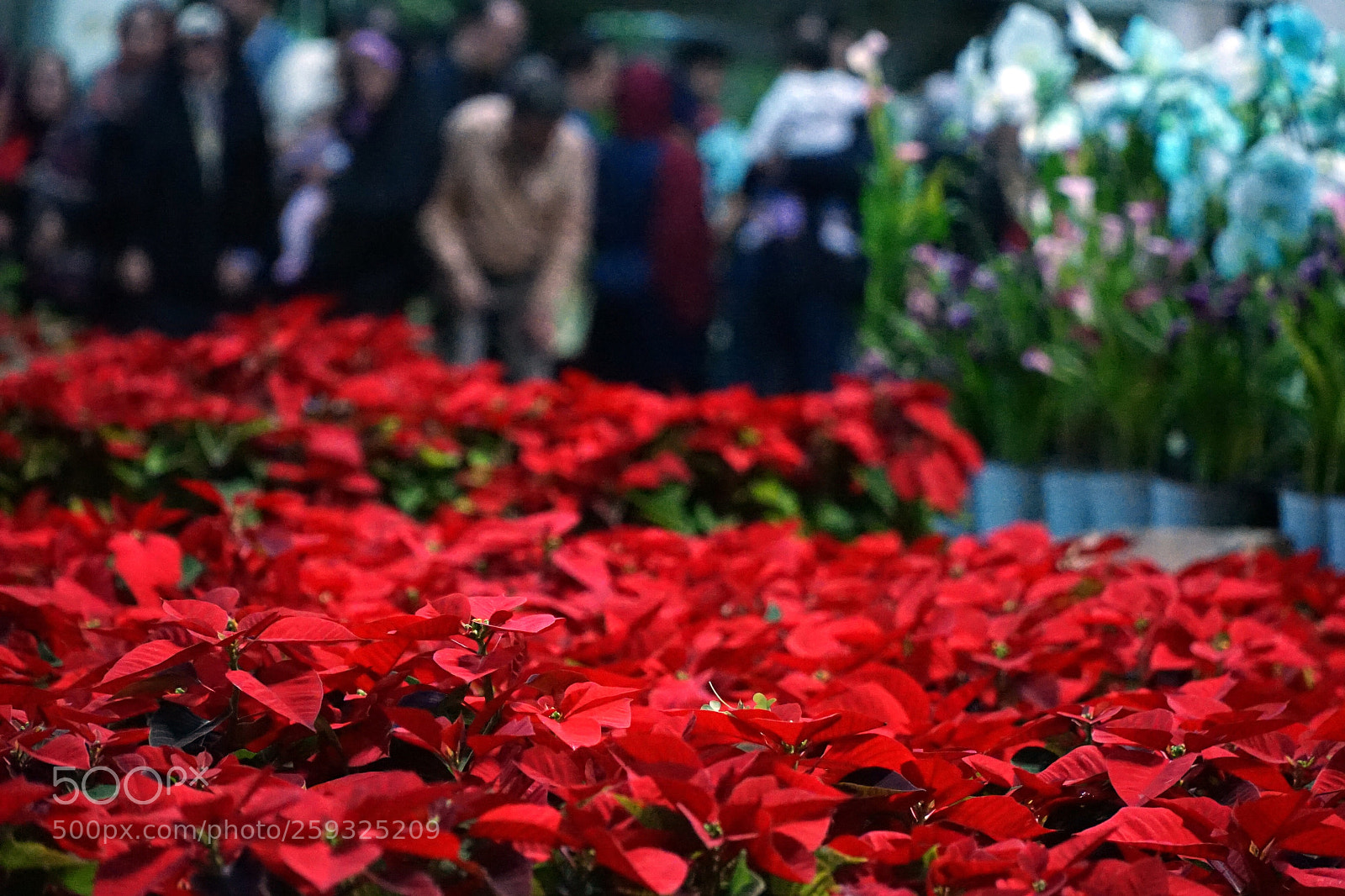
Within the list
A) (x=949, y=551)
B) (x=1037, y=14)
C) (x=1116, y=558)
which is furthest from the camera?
(x=1037, y=14)

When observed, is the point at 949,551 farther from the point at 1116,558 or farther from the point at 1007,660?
the point at 1007,660

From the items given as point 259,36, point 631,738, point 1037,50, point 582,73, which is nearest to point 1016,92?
point 1037,50

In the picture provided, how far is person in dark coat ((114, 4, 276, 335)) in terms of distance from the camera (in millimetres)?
4957

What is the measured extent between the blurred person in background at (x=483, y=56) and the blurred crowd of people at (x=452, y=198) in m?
0.01

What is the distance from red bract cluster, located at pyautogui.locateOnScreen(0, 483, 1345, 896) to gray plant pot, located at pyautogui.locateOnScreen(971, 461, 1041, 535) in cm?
183

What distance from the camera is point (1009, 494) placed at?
3.46 meters

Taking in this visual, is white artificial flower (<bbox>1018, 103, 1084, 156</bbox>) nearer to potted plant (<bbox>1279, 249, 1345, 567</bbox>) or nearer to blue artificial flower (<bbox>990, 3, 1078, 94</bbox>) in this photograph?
blue artificial flower (<bbox>990, 3, 1078, 94</bbox>)

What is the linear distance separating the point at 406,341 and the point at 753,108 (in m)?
8.69

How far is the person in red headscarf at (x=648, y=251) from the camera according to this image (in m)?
5.47

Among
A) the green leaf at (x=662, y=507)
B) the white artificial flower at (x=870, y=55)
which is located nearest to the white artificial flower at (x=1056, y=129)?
the white artificial flower at (x=870, y=55)

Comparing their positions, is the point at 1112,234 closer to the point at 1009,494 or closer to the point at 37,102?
the point at 1009,494

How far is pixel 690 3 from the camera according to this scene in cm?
1176

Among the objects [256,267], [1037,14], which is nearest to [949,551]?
[1037,14]

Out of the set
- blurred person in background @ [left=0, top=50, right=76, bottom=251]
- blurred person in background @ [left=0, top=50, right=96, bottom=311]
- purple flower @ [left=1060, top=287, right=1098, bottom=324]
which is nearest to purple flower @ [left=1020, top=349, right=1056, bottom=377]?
purple flower @ [left=1060, top=287, right=1098, bottom=324]
